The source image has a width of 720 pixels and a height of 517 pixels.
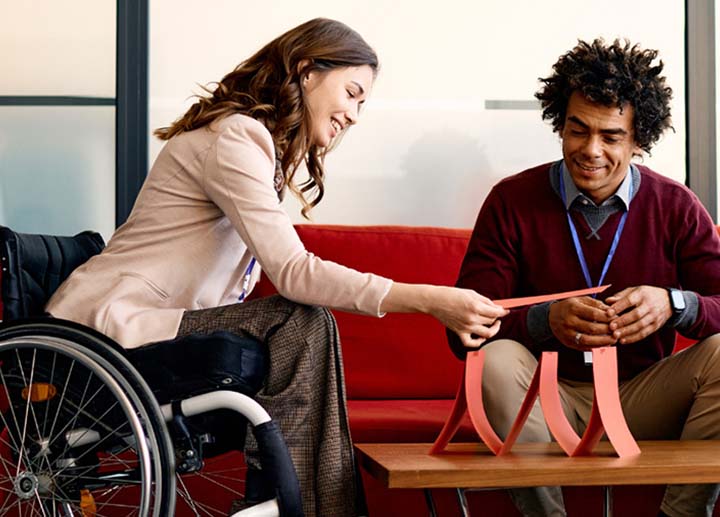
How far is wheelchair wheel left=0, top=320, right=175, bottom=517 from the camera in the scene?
5.49ft

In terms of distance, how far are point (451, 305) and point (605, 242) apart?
2.27 ft

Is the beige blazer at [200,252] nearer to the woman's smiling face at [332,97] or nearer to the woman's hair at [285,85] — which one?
the woman's hair at [285,85]

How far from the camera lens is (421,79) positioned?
11.0 feet

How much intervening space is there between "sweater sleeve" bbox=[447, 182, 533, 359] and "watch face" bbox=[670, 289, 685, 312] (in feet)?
0.99

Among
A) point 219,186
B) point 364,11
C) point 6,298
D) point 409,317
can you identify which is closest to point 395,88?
point 364,11

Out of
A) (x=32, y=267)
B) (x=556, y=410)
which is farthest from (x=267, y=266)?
(x=556, y=410)

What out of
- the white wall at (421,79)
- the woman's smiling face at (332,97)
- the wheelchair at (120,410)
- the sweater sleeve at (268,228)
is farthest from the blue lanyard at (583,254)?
the white wall at (421,79)

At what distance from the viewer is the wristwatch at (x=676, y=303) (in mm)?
2121

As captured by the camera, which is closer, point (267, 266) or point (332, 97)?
point (267, 266)

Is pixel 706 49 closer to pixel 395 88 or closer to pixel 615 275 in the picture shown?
pixel 395 88

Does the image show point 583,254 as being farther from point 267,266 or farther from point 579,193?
point 267,266

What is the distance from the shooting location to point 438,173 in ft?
11.0

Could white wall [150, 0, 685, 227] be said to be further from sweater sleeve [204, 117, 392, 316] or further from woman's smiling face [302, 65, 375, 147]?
sweater sleeve [204, 117, 392, 316]

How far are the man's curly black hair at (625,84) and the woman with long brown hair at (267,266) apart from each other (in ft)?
1.75
